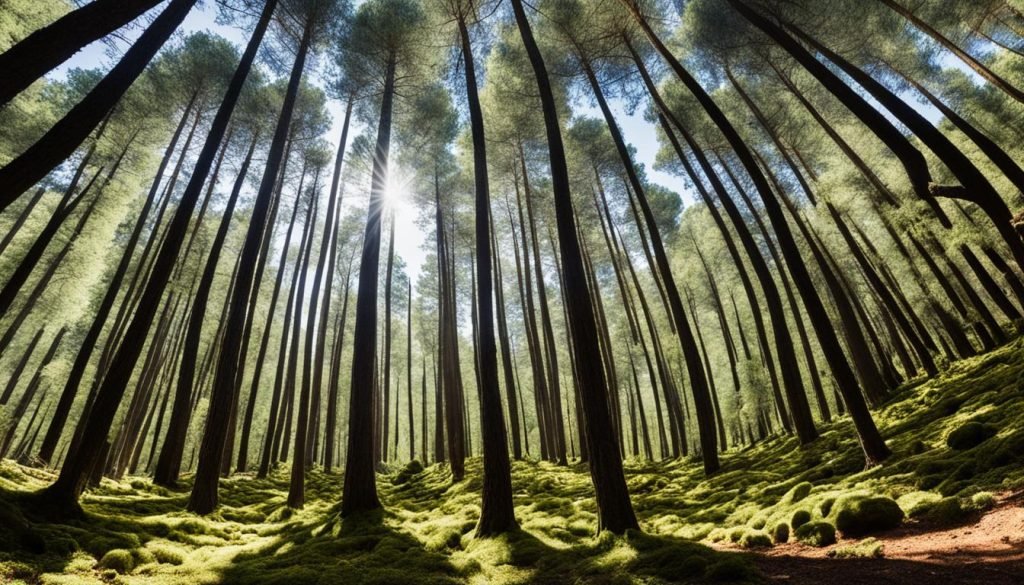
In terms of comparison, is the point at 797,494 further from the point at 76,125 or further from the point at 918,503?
the point at 76,125

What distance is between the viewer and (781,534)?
5391mm

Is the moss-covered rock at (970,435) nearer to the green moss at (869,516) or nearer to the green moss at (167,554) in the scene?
the green moss at (869,516)

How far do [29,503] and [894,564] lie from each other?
33.8 feet

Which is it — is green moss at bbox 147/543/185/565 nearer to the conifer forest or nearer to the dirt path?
the conifer forest

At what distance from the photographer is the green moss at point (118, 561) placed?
5.02 m

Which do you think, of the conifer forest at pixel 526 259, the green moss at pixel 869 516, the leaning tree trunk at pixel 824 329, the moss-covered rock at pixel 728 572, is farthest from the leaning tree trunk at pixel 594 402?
the leaning tree trunk at pixel 824 329

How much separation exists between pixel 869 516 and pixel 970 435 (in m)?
2.86

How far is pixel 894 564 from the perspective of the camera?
11.8 ft

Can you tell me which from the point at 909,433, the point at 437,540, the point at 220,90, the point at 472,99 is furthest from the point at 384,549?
the point at 220,90

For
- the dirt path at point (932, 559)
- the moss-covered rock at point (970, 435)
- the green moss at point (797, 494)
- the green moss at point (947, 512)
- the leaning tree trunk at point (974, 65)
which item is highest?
the leaning tree trunk at point (974, 65)

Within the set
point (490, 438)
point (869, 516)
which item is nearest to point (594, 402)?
point (490, 438)

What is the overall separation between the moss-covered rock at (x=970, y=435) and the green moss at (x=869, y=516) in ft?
7.69

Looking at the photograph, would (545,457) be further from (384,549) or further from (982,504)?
(982,504)

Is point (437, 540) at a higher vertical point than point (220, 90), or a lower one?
lower
